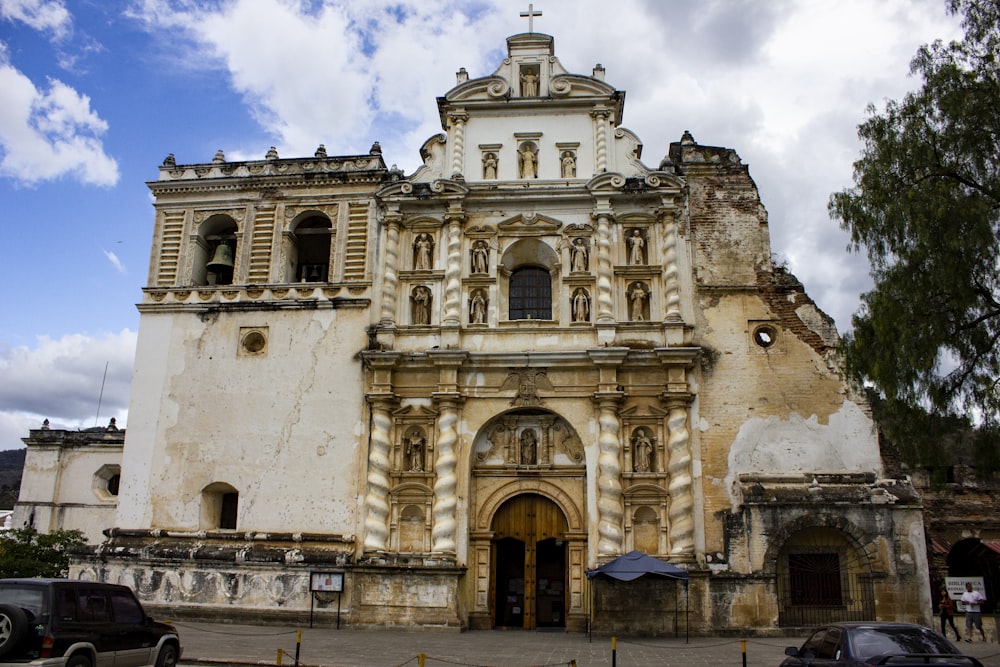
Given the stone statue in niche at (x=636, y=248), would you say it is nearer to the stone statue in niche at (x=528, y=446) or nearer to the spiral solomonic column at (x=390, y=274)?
the stone statue in niche at (x=528, y=446)

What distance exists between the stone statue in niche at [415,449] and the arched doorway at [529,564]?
2.62m

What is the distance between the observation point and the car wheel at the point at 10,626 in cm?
1045

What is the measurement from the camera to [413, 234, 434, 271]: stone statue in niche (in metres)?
25.2

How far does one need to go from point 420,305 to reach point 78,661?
15.0m

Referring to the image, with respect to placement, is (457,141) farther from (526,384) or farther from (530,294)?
(526,384)

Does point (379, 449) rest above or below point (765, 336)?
below

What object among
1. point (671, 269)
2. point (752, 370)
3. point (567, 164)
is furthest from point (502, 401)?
point (567, 164)

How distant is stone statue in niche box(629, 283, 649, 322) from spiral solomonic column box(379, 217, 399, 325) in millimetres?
6995

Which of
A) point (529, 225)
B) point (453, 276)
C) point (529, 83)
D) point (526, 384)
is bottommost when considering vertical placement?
point (526, 384)

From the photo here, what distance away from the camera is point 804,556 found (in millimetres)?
21516

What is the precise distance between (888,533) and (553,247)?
38.9 feet

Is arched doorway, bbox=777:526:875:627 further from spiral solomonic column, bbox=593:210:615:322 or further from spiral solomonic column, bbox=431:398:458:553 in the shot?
spiral solomonic column, bbox=431:398:458:553

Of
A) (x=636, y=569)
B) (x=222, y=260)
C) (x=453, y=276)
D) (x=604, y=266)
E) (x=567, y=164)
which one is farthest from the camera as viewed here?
(x=222, y=260)

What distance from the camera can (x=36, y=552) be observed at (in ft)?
81.9
